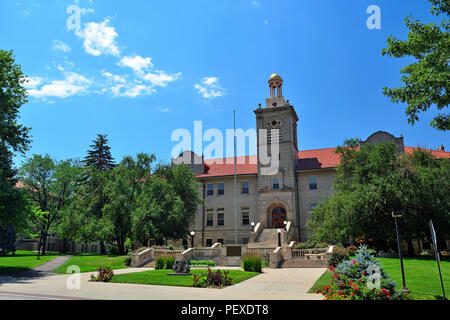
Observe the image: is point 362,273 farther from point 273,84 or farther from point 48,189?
point 48,189

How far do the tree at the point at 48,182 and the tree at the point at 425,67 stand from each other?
45061mm

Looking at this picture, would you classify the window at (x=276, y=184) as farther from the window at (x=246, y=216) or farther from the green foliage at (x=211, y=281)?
the green foliage at (x=211, y=281)

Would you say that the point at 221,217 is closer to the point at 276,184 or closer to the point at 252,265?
the point at 276,184

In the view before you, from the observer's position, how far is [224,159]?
49.8 m

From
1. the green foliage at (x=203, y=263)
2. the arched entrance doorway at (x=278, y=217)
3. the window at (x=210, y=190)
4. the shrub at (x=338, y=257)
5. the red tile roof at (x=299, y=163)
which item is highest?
the red tile roof at (x=299, y=163)

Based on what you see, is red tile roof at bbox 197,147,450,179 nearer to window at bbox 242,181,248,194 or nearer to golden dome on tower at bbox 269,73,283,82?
window at bbox 242,181,248,194

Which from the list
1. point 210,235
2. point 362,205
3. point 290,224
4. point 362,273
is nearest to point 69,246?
point 210,235

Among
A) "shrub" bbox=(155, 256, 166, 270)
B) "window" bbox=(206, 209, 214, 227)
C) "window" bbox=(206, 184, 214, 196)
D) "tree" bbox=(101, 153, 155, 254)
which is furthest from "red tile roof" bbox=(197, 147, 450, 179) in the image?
"shrub" bbox=(155, 256, 166, 270)

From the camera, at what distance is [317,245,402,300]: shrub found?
404 inches

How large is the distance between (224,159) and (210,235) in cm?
1237

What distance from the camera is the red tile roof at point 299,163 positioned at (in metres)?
40.8

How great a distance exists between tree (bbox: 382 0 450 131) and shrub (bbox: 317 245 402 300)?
6319 mm

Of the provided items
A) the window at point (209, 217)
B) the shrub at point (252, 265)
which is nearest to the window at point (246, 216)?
the window at point (209, 217)

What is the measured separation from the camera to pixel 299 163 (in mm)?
42656
